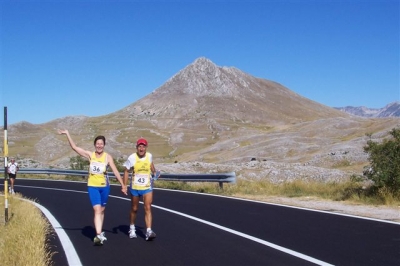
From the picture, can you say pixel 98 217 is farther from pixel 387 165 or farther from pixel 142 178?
pixel 387 165

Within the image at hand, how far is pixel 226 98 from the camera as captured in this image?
178125 millimetres

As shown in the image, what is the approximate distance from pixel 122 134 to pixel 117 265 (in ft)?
374

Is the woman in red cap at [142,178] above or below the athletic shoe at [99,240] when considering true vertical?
above

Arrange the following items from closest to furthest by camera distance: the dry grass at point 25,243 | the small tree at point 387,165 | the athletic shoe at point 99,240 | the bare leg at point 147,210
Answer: the dry grass at point 25,243, the athletic shoe at point 99,240, the bare leg at point 147,210, the small tree at point 387,165

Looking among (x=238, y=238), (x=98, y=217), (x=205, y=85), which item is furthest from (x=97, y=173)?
(x=205, y=85)

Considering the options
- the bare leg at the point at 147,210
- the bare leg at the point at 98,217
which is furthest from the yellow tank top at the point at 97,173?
the bare leg at the point at 147,210

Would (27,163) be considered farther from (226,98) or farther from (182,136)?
(226,98)

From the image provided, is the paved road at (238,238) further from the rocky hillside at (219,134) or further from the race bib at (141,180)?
the rocky hillside at (219,134)

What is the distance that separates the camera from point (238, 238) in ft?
32.2

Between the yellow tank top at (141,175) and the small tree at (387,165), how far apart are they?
8345 mm

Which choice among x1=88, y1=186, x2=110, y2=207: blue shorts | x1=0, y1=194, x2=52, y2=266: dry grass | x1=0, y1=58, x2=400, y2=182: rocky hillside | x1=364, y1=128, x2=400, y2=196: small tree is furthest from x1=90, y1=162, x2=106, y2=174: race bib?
x1=0, y1=58, x2=400, y2=182: rocky hillside

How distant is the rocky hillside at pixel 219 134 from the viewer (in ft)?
140

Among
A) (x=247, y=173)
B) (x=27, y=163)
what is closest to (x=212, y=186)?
(x=247, y=173)

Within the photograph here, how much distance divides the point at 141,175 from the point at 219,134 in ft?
383
